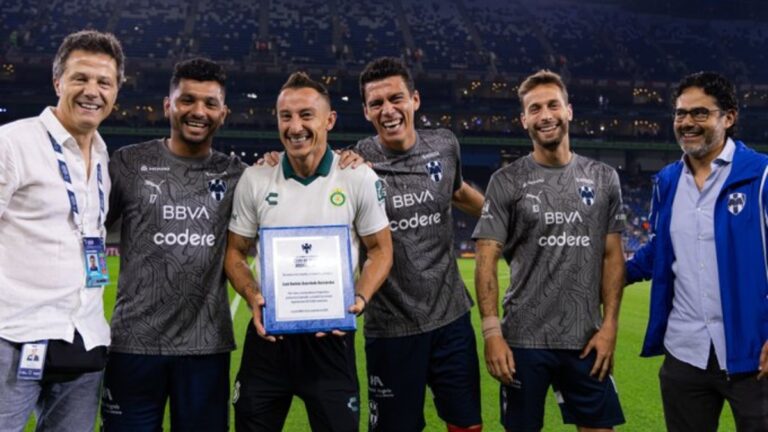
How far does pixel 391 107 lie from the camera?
152 inches

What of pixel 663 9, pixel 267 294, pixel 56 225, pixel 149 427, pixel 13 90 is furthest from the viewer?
pixel 663 9

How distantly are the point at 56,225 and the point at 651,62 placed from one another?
48.6m

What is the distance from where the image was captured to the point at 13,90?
38.2 metres

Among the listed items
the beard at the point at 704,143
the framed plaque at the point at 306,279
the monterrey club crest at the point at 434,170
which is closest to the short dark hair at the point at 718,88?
the beard at the point at 704,143

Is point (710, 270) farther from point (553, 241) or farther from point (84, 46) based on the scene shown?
point (84, 46)

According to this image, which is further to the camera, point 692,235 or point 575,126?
point 575,126

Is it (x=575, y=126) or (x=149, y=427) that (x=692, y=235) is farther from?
(x=575, y=126)

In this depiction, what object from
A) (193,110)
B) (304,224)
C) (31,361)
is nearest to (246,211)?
(304,224)

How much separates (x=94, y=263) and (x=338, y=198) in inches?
45.7

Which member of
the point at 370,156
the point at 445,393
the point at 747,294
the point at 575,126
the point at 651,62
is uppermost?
the point at 651,62

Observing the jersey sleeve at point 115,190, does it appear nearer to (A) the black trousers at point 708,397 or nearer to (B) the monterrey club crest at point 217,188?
(B) the monterrey club crest at point 217,188

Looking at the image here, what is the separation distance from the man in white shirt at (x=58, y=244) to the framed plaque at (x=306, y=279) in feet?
2.47

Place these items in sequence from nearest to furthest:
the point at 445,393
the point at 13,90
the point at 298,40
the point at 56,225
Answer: the point at 56,225 → the point at 445,393 → the point at 13,90 → the point at 298,40

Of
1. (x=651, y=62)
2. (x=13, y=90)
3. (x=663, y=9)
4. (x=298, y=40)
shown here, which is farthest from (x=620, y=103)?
(x=13, y=90)
